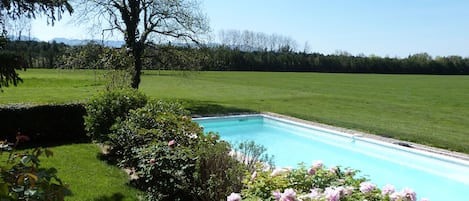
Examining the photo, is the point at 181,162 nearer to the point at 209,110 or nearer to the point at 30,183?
the point at 30,183

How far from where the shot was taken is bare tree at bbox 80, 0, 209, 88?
1443 centimetres

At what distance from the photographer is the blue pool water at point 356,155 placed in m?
7.46

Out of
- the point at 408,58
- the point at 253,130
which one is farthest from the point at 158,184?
the point at 408,58

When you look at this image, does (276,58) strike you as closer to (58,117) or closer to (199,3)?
(199,3)

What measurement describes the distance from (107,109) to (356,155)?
5748 millimetres

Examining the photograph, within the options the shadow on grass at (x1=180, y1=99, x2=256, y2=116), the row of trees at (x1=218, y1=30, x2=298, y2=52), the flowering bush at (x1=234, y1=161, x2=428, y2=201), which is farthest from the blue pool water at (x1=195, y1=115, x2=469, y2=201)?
the row of trees at (x1=218, y1=30, x2=298, y2=52)

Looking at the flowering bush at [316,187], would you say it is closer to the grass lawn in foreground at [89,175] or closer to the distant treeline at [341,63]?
the grass lawn in foreground at [89,175]

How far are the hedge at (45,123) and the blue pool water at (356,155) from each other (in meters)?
4.07

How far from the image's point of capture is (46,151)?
1822 millimetres

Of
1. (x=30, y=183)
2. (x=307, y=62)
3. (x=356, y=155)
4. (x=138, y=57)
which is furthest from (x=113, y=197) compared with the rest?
(x=307, y=62)

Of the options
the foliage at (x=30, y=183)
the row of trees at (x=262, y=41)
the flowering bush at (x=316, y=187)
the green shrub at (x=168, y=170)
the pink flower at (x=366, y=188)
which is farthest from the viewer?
the row of trees at (x=262, y=41)

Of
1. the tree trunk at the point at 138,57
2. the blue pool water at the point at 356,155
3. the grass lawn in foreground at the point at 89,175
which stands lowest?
the blue pool water at the point at 356,155

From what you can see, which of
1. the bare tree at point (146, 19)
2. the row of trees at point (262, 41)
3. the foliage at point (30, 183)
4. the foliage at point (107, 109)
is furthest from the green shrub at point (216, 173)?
the row of trees at point (262, 41)

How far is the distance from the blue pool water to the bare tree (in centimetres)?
449
